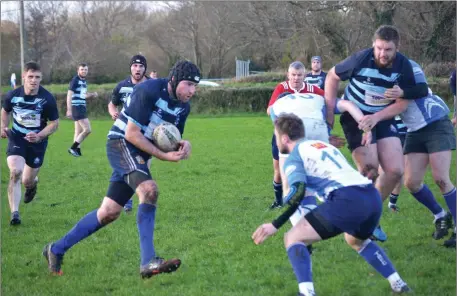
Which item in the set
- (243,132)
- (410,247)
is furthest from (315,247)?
(243,132)

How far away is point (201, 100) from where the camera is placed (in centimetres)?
2875

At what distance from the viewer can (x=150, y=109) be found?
5523 millimetres

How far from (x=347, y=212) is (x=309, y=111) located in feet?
4.83

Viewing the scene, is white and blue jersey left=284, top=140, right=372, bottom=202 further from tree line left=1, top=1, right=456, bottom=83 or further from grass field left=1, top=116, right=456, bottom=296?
tree line left=1, top=1, right=456, bottom=83

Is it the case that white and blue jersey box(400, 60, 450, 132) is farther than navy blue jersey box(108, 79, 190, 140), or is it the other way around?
white and blue jersey box(400, 60, 450, 132)

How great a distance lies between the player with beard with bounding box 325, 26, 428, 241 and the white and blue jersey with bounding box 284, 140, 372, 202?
1459mm

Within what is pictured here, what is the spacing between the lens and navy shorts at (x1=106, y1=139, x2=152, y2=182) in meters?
5.52

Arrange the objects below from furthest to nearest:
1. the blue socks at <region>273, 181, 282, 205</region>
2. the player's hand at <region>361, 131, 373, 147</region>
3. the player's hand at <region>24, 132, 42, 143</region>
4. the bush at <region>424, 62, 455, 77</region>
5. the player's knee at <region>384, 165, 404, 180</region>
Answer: the bush at <region>424, 62, 455, 77</region>, the blue socks at <region>273, 181, 282, 205</region>, the player's hand at <region>24, 132, 42, 143</region>, the player's knee at <region>384, 165, 404, 180</region>, the player's hand at <region>361, 131, 373, 147</region>

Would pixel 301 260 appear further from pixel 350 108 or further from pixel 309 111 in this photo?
pixel 350 108

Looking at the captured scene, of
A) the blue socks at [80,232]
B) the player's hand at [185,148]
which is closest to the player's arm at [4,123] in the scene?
the blue socks at [80,232]

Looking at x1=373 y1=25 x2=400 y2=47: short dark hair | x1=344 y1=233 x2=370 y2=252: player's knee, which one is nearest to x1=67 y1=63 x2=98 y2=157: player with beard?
x1=373 y1=25 x2=400 y2=47: short dark hair

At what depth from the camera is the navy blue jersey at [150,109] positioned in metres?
5.47

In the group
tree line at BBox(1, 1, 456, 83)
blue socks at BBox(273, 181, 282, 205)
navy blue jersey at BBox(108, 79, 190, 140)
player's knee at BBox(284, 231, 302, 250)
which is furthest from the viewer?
tree line at BBox(1, 1, 456, 83)

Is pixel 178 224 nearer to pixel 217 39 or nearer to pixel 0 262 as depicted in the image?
pixel 0 262
